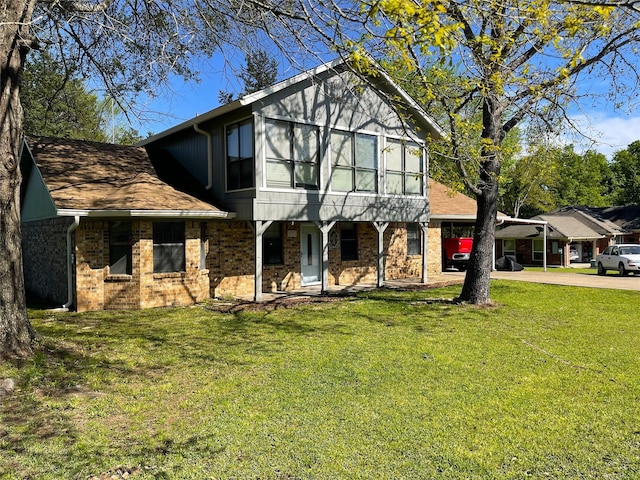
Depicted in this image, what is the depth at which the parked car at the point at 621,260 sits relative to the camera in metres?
21.5

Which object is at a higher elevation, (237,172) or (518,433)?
(237,172)

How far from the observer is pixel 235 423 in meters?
4.61

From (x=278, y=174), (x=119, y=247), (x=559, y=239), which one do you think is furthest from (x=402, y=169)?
(x=559, y=239)

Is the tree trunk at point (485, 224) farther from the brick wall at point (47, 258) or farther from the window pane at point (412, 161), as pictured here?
the brick wall at point (47, 258)

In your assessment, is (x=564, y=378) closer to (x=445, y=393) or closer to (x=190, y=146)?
(x=445, y=393)

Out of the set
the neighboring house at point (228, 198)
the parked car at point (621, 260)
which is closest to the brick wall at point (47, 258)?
the neighboring house at point (228, 198)

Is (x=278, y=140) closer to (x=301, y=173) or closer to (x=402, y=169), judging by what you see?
(x=301, y=173)

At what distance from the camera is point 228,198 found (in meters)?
13.2

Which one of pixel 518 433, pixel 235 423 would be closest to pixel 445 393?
pixel 518 433

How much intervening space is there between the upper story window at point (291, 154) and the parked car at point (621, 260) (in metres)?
17.0

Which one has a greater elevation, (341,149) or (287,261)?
(341,149)

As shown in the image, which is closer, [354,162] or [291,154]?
[291,154]

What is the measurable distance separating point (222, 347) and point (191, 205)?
5379 mm

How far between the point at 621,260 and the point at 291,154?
18.0 metres
